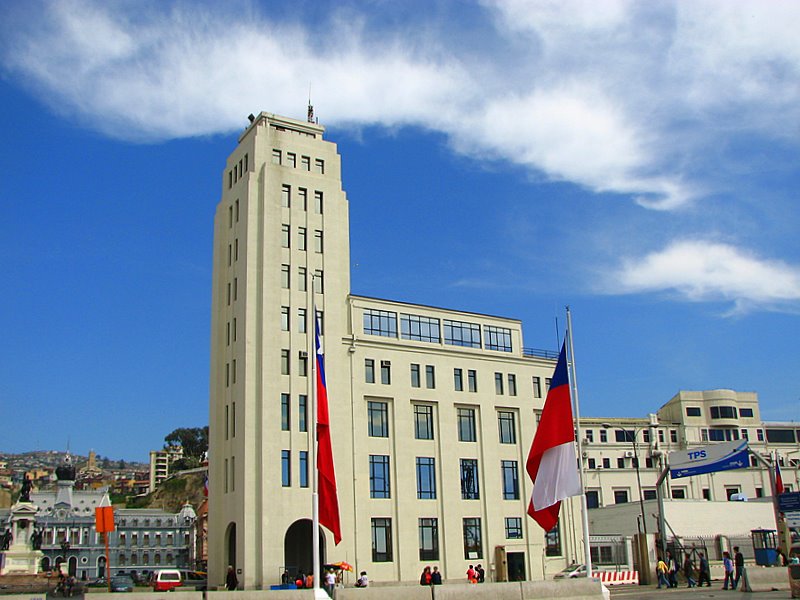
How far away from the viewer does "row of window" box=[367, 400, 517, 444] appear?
61.4 m

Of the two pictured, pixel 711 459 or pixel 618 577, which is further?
pixel 711 459

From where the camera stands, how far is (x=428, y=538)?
60.9 meters

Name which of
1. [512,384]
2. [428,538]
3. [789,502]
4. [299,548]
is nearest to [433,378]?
[512,384]

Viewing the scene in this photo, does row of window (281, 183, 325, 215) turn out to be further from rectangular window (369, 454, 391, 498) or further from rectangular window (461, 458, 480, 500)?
rectangular window (461, 458, 480, 500)

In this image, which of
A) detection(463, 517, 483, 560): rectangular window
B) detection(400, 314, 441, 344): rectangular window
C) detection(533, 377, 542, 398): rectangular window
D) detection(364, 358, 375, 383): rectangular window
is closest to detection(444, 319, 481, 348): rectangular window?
detection(400, 314, 441, 344): rectangular window

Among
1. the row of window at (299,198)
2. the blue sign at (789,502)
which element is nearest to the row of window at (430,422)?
the row of window at (299,198)

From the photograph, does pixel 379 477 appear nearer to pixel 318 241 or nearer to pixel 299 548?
pixel 299 548

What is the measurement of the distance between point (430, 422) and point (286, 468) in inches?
505

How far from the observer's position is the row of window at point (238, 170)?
6367cm

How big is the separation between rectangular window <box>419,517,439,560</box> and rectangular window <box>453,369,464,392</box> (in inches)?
397

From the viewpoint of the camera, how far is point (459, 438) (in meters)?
64.8

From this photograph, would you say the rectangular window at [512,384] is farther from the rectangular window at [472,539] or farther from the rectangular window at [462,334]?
the rectangular window at [472,539]

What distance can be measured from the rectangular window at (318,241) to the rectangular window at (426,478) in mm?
16769

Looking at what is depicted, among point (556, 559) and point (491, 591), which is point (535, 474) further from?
point (556, 559)
